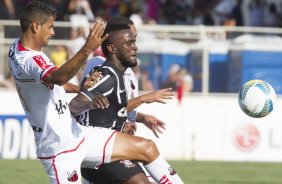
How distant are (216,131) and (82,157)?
10219 millimetres

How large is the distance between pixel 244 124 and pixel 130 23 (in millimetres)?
8620

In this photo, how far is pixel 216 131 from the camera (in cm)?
1794

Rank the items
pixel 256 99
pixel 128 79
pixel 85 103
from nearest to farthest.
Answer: pixel 85 103 < pixel 128 79 < pixel 256 99

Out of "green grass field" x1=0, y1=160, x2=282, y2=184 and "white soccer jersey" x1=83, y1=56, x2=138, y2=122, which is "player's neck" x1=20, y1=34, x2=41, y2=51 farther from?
"green grass field" x1=0, y1=160, x2=282, y2=184

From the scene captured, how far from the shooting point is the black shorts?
27.0 ft

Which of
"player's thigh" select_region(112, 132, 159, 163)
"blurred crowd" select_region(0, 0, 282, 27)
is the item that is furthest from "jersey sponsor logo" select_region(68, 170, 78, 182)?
"blurred crowd" select_region(0, 0, 282, 27)

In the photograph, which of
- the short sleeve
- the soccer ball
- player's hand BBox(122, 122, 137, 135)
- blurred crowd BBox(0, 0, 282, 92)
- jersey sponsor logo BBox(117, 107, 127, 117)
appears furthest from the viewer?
blurred crowd BBox(0, 0, 282, 92)

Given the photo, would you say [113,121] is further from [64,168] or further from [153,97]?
[64,168]

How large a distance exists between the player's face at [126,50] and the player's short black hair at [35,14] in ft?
3.72

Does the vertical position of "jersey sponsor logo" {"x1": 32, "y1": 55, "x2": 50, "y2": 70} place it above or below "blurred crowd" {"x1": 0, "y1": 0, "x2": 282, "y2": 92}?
above

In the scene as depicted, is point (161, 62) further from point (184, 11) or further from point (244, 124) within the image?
point (184, 11)

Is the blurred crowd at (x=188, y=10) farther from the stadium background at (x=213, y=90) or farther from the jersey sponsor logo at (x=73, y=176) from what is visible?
the jersey sponsor logo at (x=73, y=176)

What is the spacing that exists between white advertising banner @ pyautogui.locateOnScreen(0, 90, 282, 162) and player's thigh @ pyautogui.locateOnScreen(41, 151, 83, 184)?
997 cm

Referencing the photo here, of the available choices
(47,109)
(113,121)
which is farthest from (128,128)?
(47,109)
